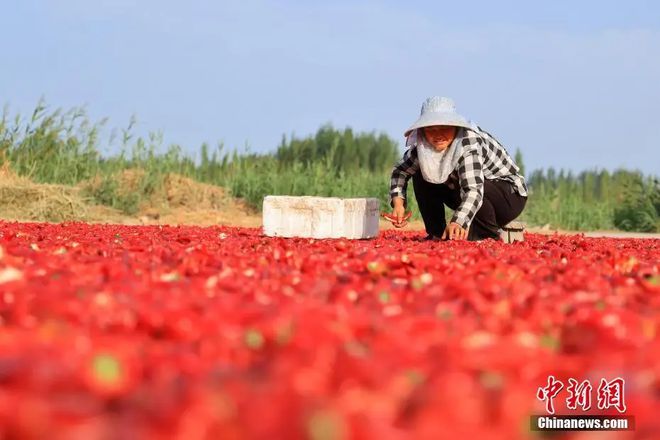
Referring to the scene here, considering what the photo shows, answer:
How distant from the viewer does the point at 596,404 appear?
1831mm

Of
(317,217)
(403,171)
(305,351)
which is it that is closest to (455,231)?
(403,171)

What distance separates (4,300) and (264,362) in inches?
42.1

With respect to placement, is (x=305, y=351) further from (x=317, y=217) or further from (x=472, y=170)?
(x=317, y=217)

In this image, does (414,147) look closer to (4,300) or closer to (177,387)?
(4,300)

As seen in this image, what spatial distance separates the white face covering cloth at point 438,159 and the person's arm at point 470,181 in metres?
0.05

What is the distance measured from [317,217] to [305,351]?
5465 millimetres

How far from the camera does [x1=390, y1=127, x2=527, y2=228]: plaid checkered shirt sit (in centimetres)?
608

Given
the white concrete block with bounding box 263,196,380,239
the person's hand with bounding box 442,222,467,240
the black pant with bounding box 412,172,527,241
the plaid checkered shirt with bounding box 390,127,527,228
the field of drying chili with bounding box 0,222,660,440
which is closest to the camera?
the field of drying chili with bounding box 0,222,660,440

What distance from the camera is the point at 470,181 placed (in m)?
6.11

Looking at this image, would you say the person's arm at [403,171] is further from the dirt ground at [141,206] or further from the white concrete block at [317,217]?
the dirt ground at [141,206]

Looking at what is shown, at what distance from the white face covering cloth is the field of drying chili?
2812 millimetres

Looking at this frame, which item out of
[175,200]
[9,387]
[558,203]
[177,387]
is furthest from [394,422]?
[558,203]

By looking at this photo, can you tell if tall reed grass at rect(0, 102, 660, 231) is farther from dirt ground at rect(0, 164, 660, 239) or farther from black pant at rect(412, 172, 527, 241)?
black pant at rect(412, 172, 527, 241)

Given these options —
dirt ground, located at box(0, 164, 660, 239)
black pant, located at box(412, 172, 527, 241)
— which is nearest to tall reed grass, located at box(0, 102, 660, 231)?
dirt ground, located at box(0, 164, 660, 239)
